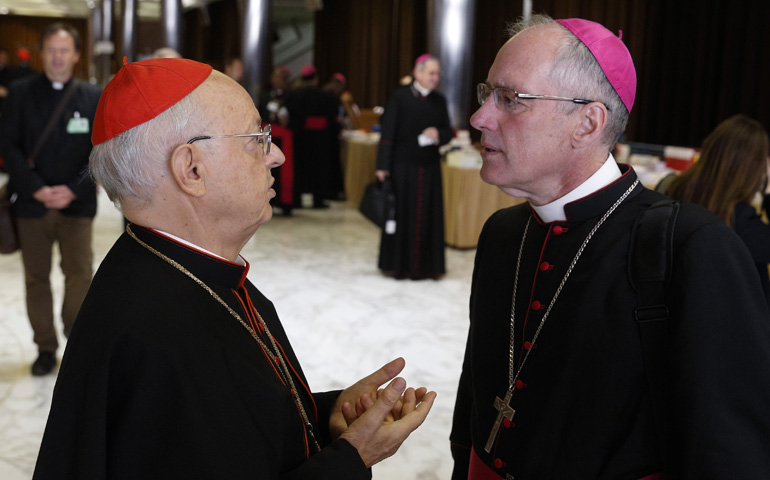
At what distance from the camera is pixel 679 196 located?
9.46 ft

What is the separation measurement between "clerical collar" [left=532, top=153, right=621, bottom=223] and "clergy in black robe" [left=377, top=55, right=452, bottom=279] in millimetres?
4366

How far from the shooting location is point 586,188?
1.42 m

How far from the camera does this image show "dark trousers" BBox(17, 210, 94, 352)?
379 cm

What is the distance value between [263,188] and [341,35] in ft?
58.6

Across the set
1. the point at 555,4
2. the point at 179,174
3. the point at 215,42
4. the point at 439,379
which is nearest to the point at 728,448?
the point at 179,174

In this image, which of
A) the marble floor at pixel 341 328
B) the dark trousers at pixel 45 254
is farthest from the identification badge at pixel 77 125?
the marble floor at pixel 341 328

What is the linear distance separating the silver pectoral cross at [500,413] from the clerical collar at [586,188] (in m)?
0.37

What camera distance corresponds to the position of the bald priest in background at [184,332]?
111 cm

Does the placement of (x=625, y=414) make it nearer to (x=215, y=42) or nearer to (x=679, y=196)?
(x=679, y=196)

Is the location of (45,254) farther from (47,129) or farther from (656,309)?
(656,309)

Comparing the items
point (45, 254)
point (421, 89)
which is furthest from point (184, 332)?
point (421, 89)

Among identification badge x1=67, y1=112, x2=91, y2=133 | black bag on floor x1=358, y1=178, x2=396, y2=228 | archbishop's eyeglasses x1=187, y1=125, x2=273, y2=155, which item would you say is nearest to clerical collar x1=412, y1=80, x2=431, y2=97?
black bag on floor x1=358, y1=178, x2=396, y2=228

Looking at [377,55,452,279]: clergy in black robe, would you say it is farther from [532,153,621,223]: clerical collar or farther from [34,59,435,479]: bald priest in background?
[34,59,435,479]: bald priest in background

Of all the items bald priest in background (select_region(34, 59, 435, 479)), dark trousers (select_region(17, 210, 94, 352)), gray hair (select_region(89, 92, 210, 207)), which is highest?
gray hair (select_region(89, 92, 210, 207))
